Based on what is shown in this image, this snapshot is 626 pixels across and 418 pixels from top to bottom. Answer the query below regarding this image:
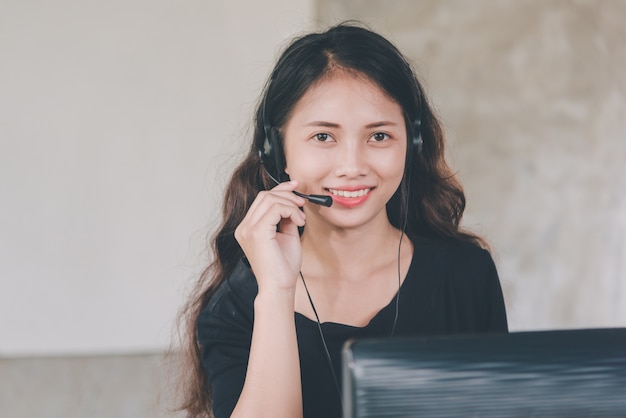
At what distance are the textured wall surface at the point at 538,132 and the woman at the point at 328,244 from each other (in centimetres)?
113

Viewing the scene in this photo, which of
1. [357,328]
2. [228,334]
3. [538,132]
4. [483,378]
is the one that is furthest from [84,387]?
[483,378]

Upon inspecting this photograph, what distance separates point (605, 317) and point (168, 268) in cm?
154

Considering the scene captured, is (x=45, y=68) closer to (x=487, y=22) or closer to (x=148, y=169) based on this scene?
(x=148, y=169)

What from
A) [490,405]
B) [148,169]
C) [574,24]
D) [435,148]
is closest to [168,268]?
[148,169]

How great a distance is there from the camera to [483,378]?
44 cm

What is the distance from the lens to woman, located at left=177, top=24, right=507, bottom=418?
1.16m

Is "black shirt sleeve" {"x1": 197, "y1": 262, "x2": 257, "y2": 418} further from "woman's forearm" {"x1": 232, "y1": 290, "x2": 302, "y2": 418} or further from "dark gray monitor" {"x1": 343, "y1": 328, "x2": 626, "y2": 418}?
"dark gray monitor" {"x1": 343, "y1": 328, "x2": 626, "y2": 418}

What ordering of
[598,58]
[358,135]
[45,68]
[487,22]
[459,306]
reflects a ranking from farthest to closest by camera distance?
[598,58]
[487,22]
[45,68]
[459,306]
[358,135]

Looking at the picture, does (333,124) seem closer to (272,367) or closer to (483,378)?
(272,367)

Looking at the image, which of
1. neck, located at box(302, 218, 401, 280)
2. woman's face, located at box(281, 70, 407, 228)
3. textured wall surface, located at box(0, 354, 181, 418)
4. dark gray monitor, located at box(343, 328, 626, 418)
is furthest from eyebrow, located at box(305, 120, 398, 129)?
textured wall surface, located at box(0, 354, 181, 418)

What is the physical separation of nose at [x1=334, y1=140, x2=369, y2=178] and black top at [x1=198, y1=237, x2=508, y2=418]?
245mm

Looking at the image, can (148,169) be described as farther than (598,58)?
No

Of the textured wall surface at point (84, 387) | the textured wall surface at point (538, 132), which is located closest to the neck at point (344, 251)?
the textured wall surface at point (84, 387)

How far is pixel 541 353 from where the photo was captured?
45cm
